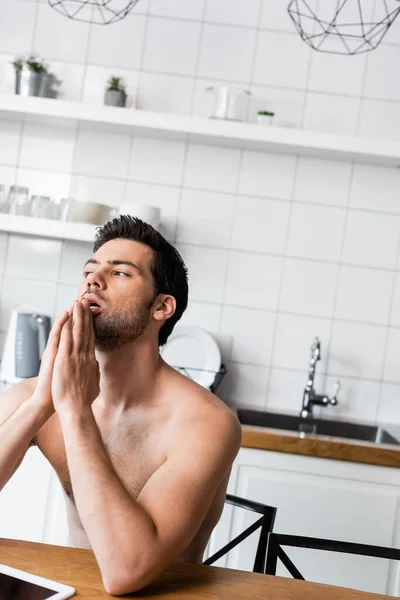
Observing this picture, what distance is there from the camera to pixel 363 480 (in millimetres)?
2406

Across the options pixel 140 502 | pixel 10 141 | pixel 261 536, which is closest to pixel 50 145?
pixel 10 141

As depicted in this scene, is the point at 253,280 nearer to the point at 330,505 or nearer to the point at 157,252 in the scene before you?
the point at 330,505

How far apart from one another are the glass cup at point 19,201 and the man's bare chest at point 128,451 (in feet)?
4.44

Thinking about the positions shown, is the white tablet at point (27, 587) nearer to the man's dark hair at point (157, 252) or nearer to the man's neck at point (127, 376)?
the man's neck at point (127, 376)

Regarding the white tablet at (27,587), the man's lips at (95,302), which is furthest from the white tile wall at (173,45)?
the white tablet at (27,587)

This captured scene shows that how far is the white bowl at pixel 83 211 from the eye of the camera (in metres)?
2.81

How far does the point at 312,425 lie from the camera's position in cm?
288

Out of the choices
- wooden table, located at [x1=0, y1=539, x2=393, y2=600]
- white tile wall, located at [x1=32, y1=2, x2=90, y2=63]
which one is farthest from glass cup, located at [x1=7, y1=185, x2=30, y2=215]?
wooden table, located at [x1=0, y1=539, x2=393, y2=600]

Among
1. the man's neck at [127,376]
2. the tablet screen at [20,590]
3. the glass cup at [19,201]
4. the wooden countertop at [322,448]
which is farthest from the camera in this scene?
the glass cup at [19,201]

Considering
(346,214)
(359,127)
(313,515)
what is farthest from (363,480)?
(359,127)

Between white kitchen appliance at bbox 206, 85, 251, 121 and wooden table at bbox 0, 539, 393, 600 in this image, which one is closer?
wooden table at bbox 0, 539, 393, 600

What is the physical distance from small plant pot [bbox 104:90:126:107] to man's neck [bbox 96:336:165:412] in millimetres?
1505

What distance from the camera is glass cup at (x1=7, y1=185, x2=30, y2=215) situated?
284 centimetres

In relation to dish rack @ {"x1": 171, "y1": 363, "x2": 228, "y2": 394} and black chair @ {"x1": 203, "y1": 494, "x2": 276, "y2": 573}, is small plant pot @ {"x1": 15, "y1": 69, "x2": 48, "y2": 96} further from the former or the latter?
black chair @ {"x1": 203, "y1": 494, "x2": 276, "y2": 573}
